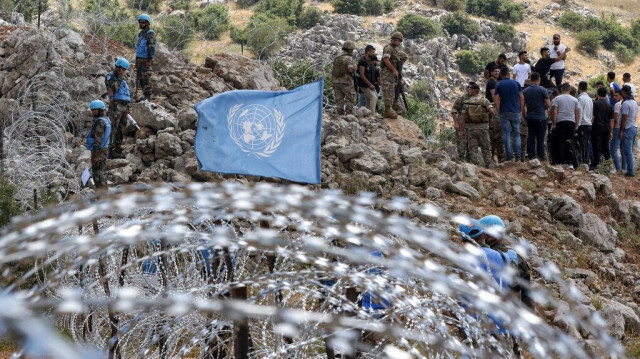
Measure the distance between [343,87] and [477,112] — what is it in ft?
8.93

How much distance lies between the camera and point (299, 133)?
27.1 feet

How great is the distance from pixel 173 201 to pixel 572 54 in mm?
41295

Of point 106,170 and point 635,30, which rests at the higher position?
point 106,170

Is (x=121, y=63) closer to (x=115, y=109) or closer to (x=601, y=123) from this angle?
(x=115, y=109)

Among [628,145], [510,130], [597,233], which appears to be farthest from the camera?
[628,145]

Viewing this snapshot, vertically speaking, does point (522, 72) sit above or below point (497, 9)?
above

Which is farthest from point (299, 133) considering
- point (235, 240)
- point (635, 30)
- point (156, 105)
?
point (635, 30)

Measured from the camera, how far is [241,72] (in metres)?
14.6

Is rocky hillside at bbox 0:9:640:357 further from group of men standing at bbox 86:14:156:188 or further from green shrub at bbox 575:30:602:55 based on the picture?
green shrub at bbox 575:30:602:55

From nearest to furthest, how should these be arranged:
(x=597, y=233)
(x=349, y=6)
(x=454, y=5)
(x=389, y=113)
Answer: (x=597, y=233)
(x=389, y=113)
(x=349, y=6)
(x=454, y=5)

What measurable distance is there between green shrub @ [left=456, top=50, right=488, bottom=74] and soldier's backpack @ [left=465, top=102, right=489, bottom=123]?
25.8 metres

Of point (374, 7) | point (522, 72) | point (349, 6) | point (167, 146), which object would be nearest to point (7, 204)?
point (167, 146)

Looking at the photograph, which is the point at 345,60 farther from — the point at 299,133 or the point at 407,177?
the point at 299,133

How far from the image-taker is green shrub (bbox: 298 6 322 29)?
136 ft
